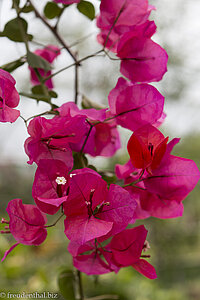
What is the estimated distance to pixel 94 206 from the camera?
0.24 m

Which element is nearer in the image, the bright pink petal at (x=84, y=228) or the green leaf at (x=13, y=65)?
the bright pink petal at (x=84, y=228)

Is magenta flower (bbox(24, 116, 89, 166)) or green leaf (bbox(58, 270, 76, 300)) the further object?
green leaf (bbox(58, 270, 76, 300))

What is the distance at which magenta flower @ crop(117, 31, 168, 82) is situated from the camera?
31 cm

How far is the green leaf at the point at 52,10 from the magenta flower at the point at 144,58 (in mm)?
146

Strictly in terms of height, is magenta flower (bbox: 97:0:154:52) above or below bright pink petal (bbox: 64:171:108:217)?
above

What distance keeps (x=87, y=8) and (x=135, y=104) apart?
0.49ft

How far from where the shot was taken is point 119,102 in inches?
11.4

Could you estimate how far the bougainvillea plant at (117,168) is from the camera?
237 mm

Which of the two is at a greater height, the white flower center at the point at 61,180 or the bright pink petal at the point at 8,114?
the bright pink petal at the point at 8,114

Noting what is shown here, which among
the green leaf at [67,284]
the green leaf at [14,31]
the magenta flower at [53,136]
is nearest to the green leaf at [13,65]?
the green leaf at [14,31]

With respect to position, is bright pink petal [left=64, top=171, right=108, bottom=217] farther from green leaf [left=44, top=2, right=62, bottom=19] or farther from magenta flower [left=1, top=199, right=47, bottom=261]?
green leaf [left=44, top=2, right=62, bottom=19]

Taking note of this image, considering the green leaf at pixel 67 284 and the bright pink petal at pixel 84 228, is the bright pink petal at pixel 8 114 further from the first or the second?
the green leaf at pixel 67 284

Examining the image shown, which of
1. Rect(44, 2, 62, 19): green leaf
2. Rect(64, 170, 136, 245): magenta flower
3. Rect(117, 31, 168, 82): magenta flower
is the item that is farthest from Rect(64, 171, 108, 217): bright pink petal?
Rect(44, 2, 62, 19): green leaf

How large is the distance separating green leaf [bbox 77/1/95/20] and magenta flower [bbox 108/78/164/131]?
4.5 inches
